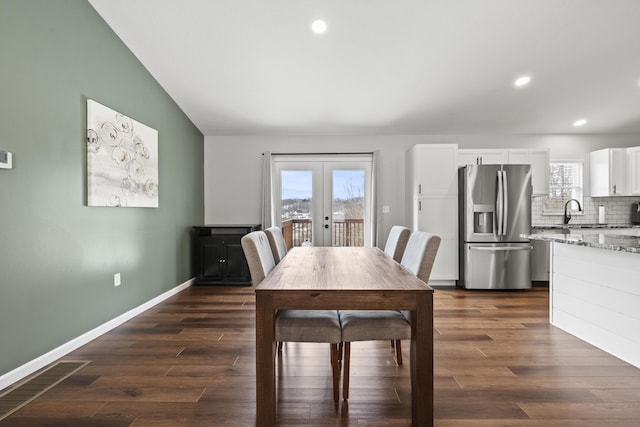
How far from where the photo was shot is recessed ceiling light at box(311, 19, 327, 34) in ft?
9.66

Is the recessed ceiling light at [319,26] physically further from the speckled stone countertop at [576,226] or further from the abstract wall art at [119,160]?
the speckled stone countertop at [576,226]

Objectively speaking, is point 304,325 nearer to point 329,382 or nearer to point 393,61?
point 329,382

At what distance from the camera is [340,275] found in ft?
6.01

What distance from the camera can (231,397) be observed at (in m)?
1.85

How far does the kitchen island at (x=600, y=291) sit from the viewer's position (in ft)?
7.50

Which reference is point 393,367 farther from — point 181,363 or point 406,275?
point 181,363

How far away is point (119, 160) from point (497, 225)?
14.8ft

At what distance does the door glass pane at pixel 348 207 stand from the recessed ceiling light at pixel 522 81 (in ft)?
7.58

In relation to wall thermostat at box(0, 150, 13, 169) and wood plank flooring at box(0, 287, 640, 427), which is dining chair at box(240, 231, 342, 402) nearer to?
wood plank flooring at box(0, 287, 640, 427)

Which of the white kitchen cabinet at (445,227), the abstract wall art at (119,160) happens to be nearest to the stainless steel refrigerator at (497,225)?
the white kitchen cabinet at (445,227)

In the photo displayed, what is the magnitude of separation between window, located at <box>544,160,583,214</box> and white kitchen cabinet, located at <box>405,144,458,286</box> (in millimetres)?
1719

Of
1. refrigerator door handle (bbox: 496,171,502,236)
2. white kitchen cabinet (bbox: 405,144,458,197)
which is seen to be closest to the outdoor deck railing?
white kitchen cabinet (bbox: 405,144,458,197)

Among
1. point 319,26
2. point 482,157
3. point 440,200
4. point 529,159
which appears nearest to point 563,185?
point 529,159

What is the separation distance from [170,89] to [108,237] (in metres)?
2.01
